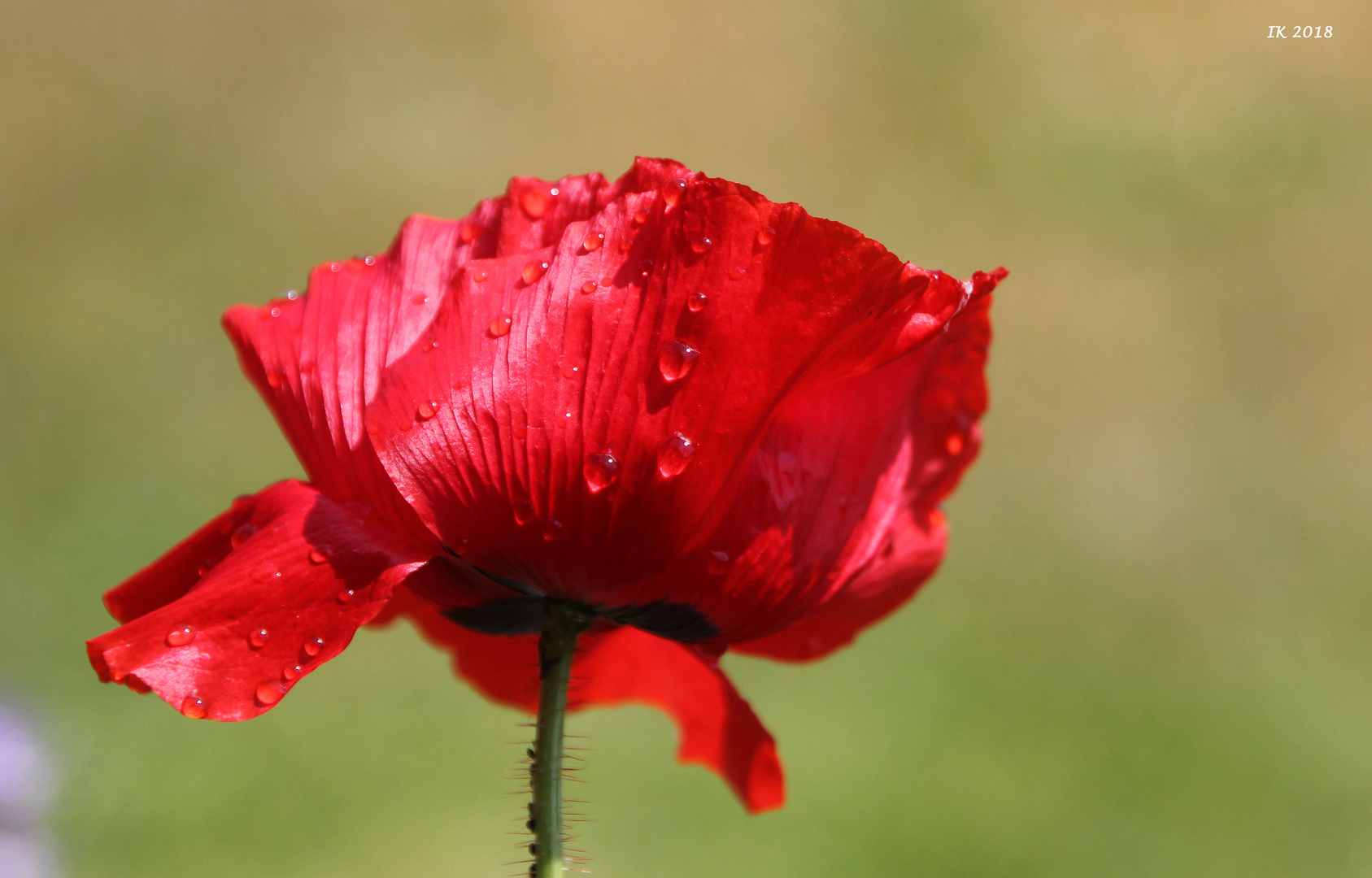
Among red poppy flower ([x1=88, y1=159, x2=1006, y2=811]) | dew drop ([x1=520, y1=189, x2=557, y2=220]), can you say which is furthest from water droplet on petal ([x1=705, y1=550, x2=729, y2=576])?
dew drop ([x1=520, y1=189, x2=557, y2=220])

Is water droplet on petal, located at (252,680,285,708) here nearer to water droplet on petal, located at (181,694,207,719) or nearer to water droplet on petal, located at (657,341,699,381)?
water droplet on petal, located at (181,694,207,719)

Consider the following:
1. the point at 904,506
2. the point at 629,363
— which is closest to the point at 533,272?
the point at 629,363

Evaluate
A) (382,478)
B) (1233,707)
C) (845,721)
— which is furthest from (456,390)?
(1233,707)

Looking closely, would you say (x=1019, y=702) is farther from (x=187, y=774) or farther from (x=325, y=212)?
(x=325, y=212)

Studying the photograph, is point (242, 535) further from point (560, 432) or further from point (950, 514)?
point (950, 514)

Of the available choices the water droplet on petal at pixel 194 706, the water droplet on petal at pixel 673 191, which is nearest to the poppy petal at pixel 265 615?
the water droplet on petal at pixel 194 706

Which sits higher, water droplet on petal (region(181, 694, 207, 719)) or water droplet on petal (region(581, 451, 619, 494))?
water droplet on petal (region(581, 451, 619, 494))

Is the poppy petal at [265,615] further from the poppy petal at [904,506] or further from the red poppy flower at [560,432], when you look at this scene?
the poppy petal at [904,506]
